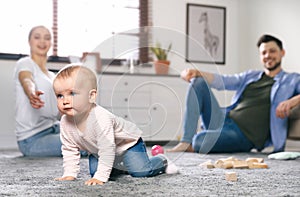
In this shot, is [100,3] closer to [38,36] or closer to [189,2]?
[189,2]

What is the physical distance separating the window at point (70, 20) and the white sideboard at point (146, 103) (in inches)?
81.4

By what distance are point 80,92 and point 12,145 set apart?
8.24 feet

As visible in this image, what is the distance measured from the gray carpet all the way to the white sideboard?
0.18 meters

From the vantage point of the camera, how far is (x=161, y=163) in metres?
1.72

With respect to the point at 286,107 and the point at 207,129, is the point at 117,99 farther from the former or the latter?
the point at 286,107

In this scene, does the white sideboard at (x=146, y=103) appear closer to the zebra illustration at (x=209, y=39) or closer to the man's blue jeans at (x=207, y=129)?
the man's blue jeans at (x=207, y=129)

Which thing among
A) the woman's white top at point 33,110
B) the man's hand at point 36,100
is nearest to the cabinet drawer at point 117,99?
the man's hand at point 36,100

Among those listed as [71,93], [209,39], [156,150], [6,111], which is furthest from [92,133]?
[209,39]

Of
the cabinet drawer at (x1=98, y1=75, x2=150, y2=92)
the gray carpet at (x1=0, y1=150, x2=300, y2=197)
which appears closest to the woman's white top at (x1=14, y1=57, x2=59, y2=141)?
the gray carpet at (x1=0, y1=150, x2=300, y2=197)

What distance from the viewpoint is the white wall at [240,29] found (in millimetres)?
3740

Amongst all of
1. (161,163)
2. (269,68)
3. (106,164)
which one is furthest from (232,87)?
(106,164)

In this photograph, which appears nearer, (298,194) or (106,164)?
(298,194)

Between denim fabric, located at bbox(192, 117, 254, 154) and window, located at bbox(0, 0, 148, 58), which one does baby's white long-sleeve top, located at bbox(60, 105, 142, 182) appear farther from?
window, located at bbox(0, 0, 148, 58)

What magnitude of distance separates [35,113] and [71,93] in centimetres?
129
